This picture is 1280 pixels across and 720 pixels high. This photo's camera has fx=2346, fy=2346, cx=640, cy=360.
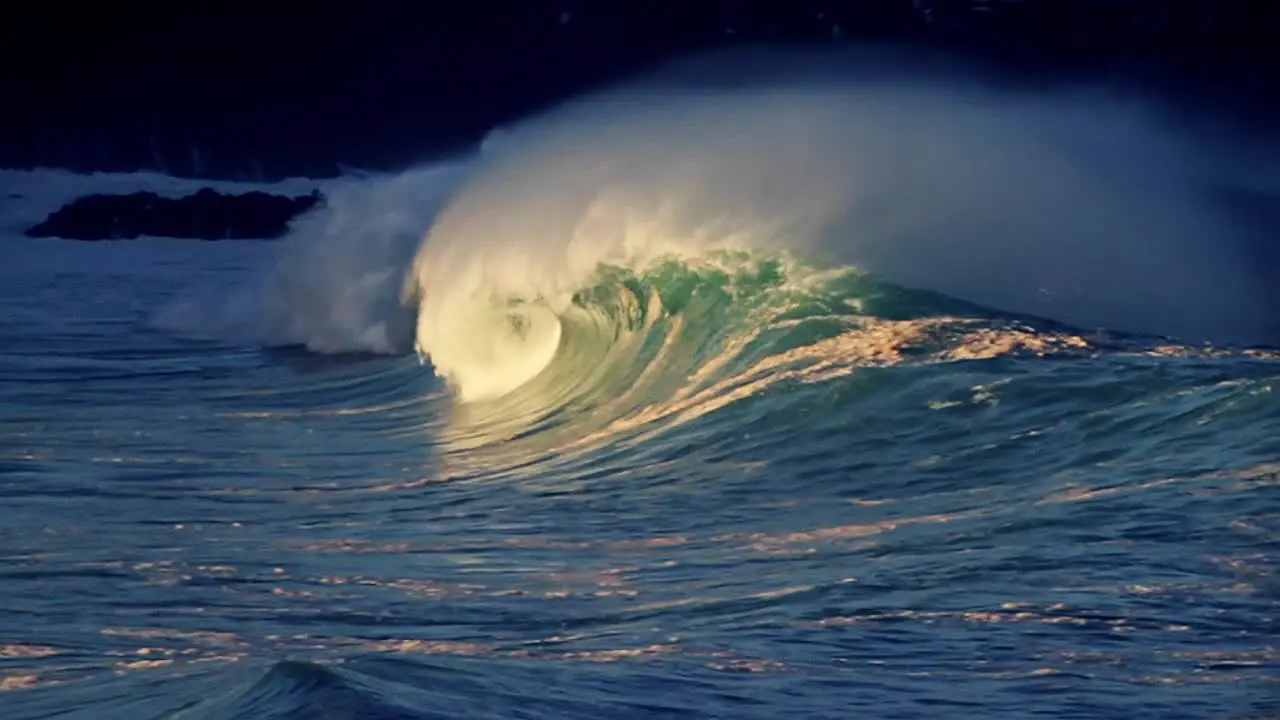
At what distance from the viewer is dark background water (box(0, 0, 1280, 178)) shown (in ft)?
122

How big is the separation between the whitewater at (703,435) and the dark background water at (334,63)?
43.8 ft

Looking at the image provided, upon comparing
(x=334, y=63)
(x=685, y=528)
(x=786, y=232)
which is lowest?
(x=685, y=528)

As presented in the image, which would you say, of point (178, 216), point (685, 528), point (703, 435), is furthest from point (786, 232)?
point (178, 216)

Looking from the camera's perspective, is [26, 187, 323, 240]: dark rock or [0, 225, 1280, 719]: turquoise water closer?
[0, 225, 1280, 719]: turquoise water

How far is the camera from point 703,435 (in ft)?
40.5

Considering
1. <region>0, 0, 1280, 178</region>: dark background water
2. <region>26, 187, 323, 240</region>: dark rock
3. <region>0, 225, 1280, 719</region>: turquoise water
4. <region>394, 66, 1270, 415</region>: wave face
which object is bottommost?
<region>0, 225, 1280, 719</region>: turquoise water

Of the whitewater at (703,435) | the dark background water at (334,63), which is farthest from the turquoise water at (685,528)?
the dark background water at (334,63)

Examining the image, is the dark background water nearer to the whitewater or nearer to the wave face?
the whitewater

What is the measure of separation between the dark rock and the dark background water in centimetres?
272

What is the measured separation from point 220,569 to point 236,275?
20.0 metres

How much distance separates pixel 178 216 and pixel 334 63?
7659mm

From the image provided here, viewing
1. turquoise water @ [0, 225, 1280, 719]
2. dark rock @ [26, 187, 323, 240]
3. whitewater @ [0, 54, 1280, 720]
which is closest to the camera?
turquoise water @ [0, 225, 1280, 719]

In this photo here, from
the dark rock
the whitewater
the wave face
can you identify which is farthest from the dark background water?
the wave face

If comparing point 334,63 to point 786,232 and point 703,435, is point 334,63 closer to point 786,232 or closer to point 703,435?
point 786,232
